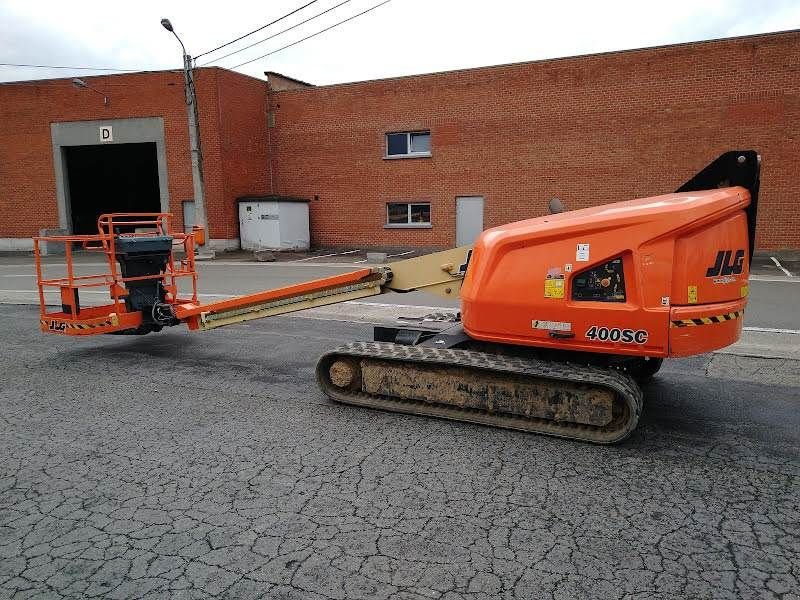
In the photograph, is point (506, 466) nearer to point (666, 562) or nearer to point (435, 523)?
point (435, 523)

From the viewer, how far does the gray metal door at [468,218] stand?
22312mm

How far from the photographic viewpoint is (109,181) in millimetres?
30297

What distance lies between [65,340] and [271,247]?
1503 centimetres

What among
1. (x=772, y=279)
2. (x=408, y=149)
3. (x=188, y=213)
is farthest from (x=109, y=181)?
(x=772, y=279)

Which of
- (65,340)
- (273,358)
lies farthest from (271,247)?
(273,358)

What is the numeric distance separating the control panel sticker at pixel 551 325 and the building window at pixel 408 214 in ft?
61.2

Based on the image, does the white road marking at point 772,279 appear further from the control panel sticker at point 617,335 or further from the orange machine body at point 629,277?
the control panel sticker at point 617,335

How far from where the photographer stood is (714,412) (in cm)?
527

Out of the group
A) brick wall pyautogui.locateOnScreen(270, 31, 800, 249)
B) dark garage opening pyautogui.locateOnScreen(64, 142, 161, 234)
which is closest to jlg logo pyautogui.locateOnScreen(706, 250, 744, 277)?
brick wall pyautogui.locateOnScreen(270, 31, 800, 249)

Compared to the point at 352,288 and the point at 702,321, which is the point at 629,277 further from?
the point at 352,288

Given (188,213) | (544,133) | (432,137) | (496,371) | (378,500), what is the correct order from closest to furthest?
1. (378,500)
2. (496,371)
3. (544,133)
4. (432,137)
5. (188,213)

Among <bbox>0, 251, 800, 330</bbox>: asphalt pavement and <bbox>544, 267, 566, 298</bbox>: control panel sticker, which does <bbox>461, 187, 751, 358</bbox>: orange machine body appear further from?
<bbox>0, 251, 800, 330</bbox>: asphalt pavement

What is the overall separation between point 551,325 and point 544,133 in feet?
58.0

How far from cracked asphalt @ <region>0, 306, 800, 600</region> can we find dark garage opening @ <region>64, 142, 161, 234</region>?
24.8m
